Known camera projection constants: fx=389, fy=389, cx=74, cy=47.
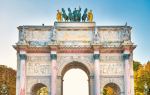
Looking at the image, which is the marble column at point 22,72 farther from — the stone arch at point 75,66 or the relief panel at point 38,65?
the stone arch at point 75,66

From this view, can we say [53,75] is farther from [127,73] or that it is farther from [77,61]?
[127,73]

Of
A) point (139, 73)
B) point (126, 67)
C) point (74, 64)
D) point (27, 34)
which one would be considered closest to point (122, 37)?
point (126, 67)

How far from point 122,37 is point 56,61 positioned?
665 centimetres

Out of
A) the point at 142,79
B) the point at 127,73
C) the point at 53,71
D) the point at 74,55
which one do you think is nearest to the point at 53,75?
the point at 53,71

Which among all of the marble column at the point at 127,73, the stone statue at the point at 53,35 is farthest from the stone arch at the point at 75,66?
the marble column at the point at 127,73

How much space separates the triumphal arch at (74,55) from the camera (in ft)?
117

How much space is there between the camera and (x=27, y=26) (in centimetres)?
3694

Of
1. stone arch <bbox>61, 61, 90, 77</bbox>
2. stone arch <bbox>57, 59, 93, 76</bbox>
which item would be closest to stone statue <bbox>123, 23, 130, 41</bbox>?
stone arch <bbox>57, 59, 93, 76</bbox>

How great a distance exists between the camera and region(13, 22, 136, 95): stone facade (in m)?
35.7

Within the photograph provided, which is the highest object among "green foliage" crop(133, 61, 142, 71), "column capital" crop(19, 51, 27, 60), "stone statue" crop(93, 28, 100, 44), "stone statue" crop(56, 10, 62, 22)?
"stone statue" crop(56, 10, 62, 22)

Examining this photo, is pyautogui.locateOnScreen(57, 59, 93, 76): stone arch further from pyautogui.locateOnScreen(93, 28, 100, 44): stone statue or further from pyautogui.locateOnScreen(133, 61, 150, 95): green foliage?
pyautogui.locateOnScreen(133, 61, 150, 95): green foliage

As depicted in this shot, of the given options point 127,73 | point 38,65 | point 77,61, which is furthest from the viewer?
point 77,61

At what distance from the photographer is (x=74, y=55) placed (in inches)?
1435

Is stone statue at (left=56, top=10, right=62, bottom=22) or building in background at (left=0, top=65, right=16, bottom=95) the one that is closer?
stone statue at (left=56, top=10, right=62, bottom=22)
